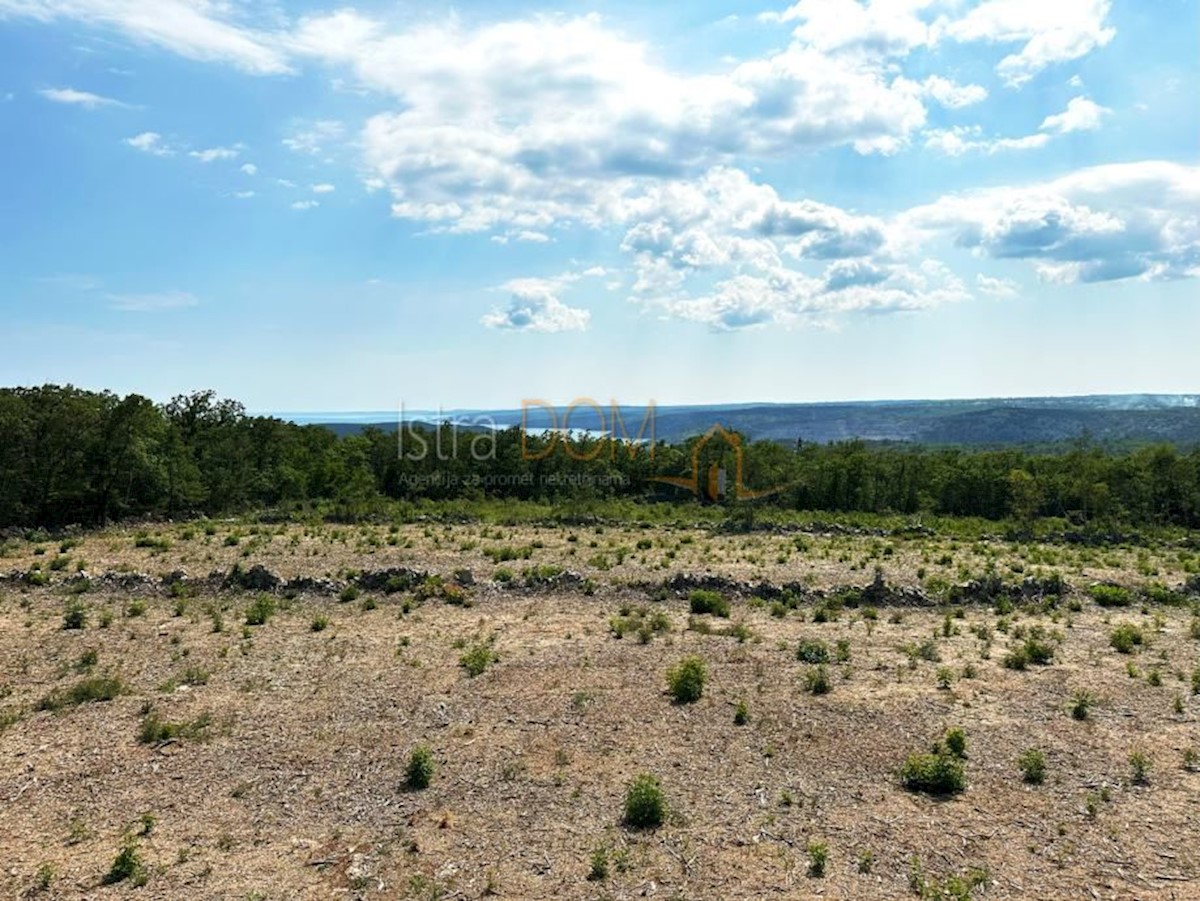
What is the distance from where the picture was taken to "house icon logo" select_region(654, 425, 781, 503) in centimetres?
6360

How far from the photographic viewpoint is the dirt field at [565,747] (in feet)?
27.5

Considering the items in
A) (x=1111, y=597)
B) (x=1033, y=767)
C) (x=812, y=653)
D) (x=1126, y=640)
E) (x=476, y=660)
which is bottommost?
(x=1111, y=597)

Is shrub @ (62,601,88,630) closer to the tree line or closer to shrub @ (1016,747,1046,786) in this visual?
shrub @ (1016,747,1046,786)

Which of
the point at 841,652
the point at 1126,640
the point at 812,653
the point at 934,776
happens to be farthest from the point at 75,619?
the point at 1126,640

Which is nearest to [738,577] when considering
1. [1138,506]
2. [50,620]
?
[50,620]

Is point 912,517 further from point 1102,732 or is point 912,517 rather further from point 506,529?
point 1102,732

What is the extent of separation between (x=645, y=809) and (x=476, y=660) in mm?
6793

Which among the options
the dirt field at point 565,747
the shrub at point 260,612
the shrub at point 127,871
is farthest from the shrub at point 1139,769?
the shrub at point 260,612

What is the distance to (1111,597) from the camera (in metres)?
23.4

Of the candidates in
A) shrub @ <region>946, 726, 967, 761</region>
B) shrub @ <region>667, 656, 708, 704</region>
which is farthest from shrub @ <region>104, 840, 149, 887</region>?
shrub @ <region>946, 726, 967, 761</region>

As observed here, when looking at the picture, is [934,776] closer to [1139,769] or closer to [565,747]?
[1139,769]

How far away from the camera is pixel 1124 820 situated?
31.5 ft

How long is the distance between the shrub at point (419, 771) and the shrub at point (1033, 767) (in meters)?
8.14

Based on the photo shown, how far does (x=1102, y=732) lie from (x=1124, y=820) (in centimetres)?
334
